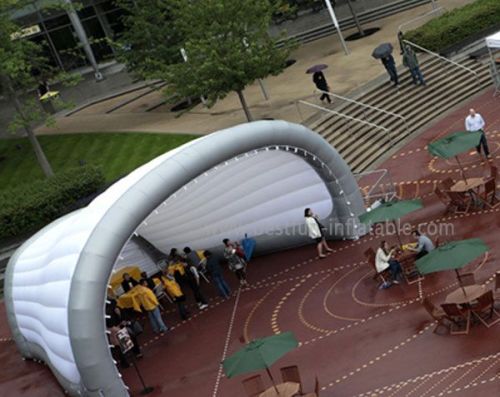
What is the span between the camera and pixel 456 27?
120 feet

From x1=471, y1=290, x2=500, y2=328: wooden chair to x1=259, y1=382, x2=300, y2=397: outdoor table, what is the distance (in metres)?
3.94

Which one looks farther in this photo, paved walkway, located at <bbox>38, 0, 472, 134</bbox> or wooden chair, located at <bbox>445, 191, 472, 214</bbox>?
paved walkway, located at <bbox>38, 0, 472, 134</bbox>

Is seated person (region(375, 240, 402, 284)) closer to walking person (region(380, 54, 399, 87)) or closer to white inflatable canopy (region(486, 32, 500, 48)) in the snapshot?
white inflatable canopy (region(486, 32, 500, 48))

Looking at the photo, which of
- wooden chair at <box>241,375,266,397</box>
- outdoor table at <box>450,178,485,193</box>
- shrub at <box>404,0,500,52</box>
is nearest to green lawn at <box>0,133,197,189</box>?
shrub at <box>404,0,500,52</box>

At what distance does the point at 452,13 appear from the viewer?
3866cm

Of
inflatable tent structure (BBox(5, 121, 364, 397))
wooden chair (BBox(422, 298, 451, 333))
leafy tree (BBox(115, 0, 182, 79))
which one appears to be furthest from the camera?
leafy tree (BBox(115, 0, 182, 79))

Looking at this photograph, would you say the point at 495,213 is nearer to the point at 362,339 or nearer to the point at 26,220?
the point at 362,339

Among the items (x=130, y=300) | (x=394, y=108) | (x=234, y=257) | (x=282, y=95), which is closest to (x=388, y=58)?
(x=394, y=108)

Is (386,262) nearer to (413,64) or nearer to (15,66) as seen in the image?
(413,64)

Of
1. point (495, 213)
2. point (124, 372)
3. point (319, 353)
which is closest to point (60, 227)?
point (124, 372)

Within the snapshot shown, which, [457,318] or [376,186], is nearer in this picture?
[457,318]

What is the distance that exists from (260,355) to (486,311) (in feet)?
16.5

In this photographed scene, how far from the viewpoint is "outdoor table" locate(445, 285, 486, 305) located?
17.7 m

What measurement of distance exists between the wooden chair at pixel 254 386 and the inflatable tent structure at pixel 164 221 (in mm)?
3247
